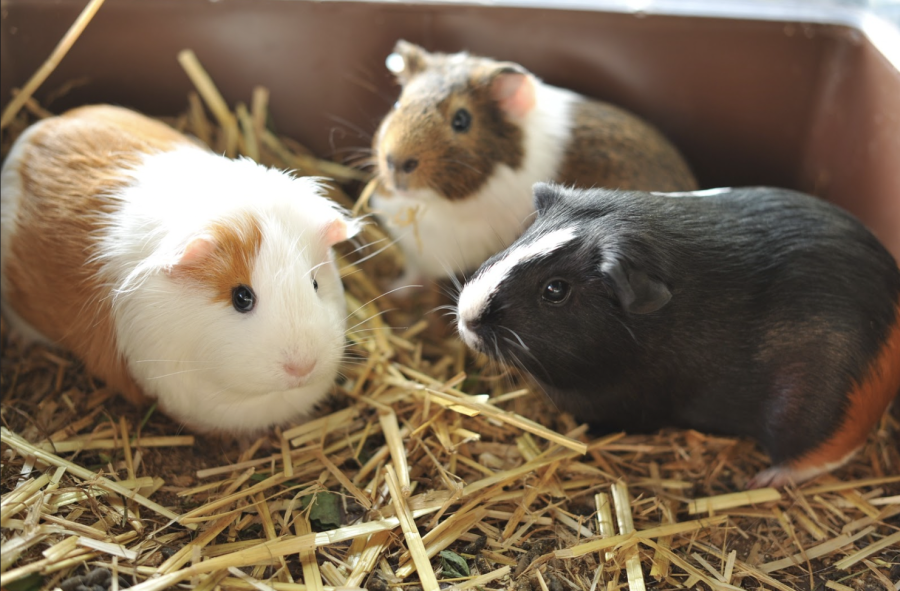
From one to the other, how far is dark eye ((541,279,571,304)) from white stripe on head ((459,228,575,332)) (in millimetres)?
89

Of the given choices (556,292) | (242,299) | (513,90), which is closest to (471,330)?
(556,292)

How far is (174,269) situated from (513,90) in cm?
139

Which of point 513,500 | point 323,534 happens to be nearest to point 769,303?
point 513,500

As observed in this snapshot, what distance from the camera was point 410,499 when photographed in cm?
227

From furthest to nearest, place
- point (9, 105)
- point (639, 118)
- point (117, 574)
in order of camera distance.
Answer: point (639, 118), point (9, 105), point (117, 574)

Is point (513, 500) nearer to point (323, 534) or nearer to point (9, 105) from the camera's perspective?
point (323, 534)

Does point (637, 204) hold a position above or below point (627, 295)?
above

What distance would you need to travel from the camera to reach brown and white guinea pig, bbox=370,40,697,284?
104 inches

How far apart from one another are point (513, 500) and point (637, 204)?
3.27ft

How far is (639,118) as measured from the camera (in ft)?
10.2

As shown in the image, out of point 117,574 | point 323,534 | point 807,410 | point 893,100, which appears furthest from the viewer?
point 893,100

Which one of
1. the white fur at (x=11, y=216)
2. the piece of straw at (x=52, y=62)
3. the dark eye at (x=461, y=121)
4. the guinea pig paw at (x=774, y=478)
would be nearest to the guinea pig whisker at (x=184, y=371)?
the white fur at (x=11, y=216)

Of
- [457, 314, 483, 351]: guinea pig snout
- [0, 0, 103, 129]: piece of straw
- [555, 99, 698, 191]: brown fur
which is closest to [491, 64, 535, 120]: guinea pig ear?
[555, 99, 698, 191]: brown fur

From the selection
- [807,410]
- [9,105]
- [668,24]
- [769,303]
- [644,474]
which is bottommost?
[644,474]
